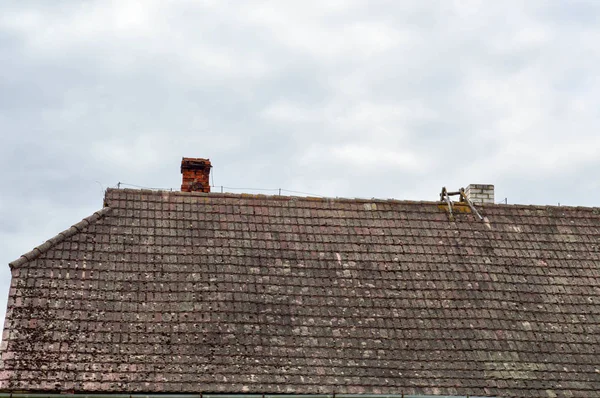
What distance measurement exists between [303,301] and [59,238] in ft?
15.3

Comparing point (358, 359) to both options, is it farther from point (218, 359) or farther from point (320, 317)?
point (218, 359)

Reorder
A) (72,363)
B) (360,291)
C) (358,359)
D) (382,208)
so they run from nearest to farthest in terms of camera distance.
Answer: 1. (72,363)
2. (358,359)
3. (360,291)
4. (382,208)

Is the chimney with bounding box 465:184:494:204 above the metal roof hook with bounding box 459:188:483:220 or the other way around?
above

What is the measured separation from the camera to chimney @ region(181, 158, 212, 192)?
19.5m

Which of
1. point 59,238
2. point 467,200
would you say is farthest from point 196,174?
point 467,200

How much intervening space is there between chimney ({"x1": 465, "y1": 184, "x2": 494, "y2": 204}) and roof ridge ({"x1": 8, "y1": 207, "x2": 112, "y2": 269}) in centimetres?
817

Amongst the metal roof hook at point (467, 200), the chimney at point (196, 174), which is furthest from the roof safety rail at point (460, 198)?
the chimney at point (196, 174)

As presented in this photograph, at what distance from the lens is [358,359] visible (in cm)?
1562

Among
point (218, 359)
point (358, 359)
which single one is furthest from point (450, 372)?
point (218, 359)

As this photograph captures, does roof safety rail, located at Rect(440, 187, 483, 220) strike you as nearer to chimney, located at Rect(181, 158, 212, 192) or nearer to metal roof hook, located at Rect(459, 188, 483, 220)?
metal roof hook, located at Rect(459, 188, 483, 220)

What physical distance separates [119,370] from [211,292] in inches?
95.3

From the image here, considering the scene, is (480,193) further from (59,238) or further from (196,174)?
(59,238)

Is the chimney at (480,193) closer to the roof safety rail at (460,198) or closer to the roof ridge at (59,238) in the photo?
the roof safety rail at (460,198)

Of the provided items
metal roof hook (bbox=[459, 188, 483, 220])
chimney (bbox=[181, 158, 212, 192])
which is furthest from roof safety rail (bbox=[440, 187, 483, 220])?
chimney (bbox=[181, 158, 212, 192])
